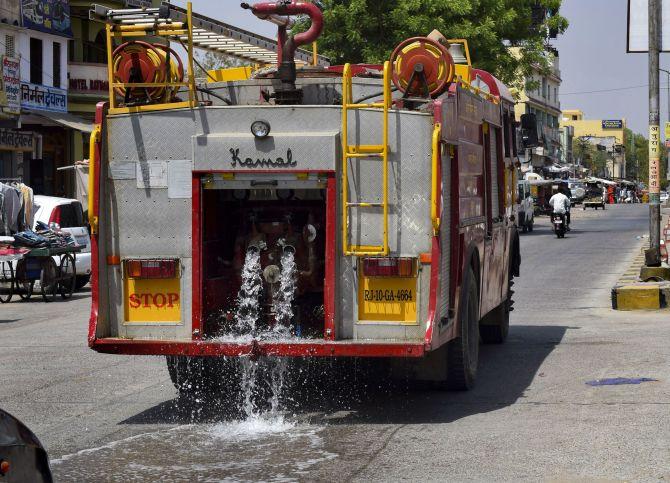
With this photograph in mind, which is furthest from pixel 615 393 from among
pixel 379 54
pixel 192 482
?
pixel 379 54

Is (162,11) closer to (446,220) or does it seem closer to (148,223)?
(148,223)

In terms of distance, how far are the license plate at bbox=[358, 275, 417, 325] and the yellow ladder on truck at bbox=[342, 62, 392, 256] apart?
0.23 metres

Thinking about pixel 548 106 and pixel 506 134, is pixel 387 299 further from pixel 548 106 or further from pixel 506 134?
pixel 548 106

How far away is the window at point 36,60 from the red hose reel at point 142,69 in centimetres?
3186

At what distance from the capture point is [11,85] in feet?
121

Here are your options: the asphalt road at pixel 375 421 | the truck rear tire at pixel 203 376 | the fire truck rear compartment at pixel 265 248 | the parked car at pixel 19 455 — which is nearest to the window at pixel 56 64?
the asphalt road at pixel 375 421

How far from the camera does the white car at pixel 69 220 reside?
77.8ft

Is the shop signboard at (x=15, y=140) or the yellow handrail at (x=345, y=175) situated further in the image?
the shop signboard at (x=15, y=140)

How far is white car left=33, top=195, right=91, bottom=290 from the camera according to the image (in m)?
23.7

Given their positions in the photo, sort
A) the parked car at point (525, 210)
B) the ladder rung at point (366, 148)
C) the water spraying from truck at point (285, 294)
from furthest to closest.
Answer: the parked car at point (525, 210), the water spraying from truck at point (285, 294), the ladder rung at point (366, 148)

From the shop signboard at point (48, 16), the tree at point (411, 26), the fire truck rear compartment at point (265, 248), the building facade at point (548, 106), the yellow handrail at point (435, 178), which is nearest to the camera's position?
the yellow handrail at point (435, 178)

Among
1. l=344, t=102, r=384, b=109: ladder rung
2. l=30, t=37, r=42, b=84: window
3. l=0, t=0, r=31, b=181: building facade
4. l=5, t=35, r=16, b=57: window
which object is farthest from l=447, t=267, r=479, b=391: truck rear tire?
l=30, t=37, r=42, b=84: window

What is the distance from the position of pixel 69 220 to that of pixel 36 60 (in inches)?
712

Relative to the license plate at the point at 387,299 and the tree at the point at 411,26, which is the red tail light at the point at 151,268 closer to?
the license plate at the point at 387,299
